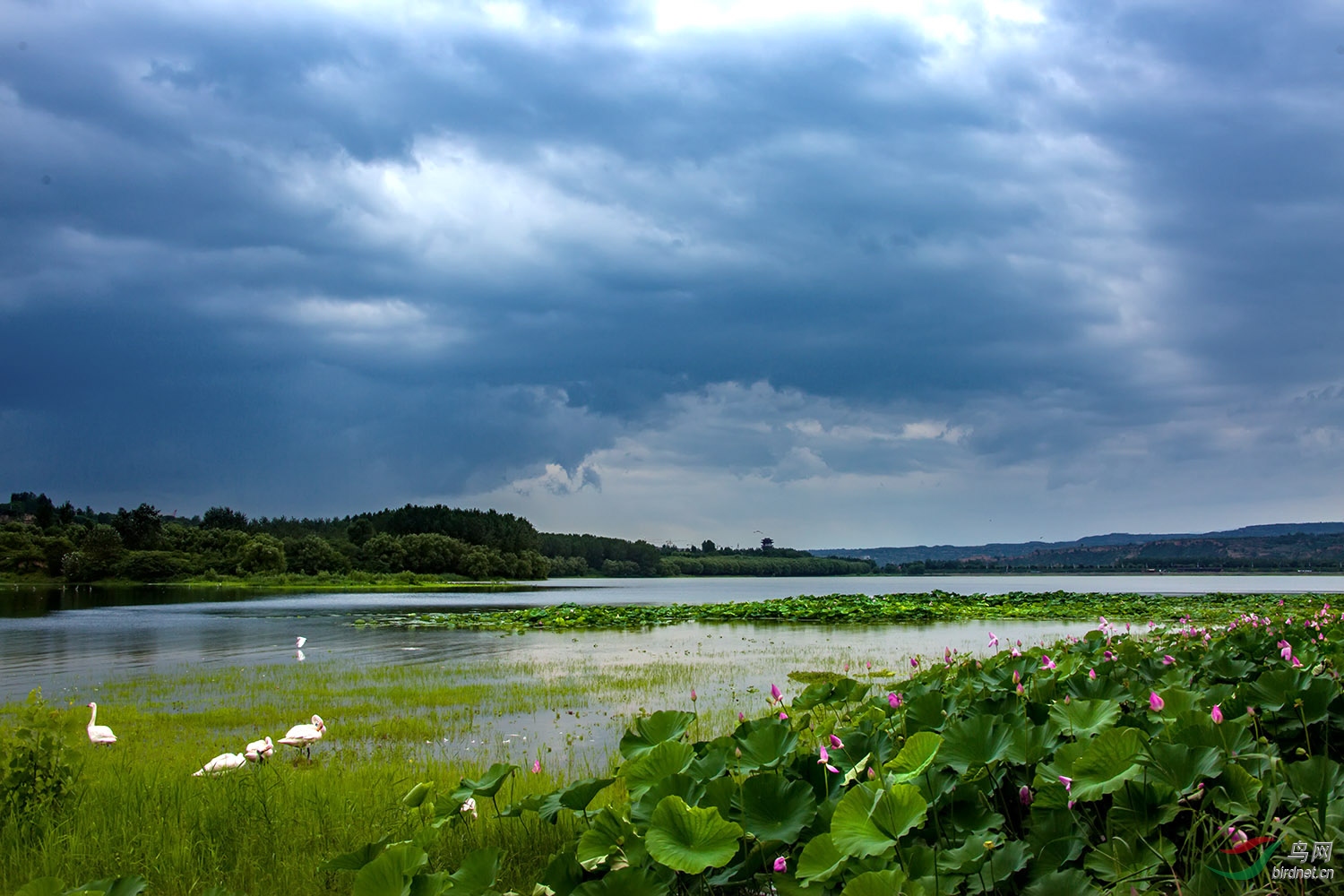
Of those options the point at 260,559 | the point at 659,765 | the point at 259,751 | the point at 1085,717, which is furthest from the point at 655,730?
the point at 260,559

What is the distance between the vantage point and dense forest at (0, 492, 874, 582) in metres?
98.1

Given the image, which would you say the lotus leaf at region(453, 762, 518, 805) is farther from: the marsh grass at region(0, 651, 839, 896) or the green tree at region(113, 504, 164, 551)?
the green tree at region(113, 504, 164, 551)

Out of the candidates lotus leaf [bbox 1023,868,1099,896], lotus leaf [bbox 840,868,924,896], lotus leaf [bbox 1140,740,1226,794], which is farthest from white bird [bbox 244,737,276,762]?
lotus leaf [bbox 1140,740,1226,794]

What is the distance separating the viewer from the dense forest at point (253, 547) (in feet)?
322

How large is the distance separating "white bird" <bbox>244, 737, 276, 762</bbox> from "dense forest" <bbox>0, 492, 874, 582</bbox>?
3821 inches

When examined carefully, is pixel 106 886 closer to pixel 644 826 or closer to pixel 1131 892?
pixel 644 826

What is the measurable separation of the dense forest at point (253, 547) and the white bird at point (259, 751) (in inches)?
3821

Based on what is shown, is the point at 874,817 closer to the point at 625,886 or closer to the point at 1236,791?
the point at 625,886

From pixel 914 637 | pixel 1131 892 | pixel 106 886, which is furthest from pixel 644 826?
pixel 914 637

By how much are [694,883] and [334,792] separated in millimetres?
4931

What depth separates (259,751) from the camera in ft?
27.5

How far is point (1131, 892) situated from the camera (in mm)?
2914

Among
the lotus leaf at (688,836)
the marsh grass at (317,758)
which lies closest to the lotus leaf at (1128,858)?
the lotus leaf at (688,836)

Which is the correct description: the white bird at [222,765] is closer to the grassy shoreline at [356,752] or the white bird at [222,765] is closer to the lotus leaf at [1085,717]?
the grassy shoreline at [356,752]
